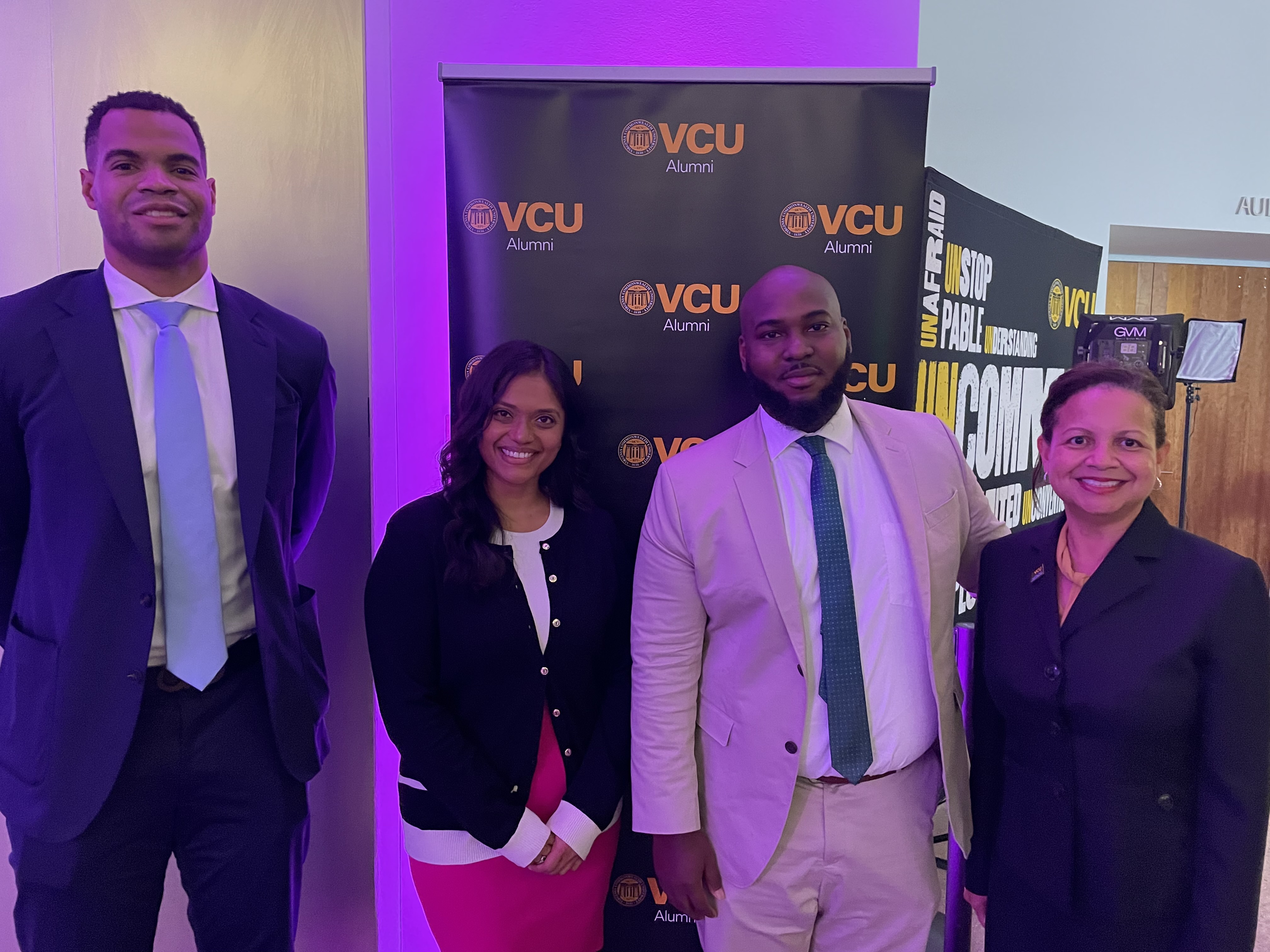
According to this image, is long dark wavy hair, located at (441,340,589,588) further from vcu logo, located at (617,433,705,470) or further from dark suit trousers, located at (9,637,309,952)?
dark suit trousers, located at (9,637,309,952)

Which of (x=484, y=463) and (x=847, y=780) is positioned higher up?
(x=484, y=463)

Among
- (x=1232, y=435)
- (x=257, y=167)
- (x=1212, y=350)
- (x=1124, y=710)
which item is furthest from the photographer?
(x=1232, y=435)

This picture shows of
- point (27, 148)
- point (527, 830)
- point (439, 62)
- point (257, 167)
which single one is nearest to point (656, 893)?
point (527, 830)

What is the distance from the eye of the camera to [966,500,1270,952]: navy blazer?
129 centimetres

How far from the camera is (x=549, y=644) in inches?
66.1

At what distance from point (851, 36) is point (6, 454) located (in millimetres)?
2536

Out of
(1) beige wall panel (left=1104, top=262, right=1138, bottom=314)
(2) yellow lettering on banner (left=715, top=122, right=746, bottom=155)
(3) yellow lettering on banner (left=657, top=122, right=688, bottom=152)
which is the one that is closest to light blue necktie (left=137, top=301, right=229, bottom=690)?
(3) yellow lettering on banner (left=657, top=122, right=688, bottom=152)

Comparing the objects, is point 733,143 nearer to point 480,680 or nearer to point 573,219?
→ point 573,219

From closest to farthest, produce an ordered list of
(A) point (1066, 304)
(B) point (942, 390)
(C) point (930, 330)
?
(C) point (930, 330) → (B) point (942, 390) → (A) point (1066, 304)

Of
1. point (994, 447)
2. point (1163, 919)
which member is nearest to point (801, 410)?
point (1163, 919)

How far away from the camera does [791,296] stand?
5.47 feet

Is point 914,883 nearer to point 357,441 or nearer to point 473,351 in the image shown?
point 473,351

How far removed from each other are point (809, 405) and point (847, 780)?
80 cm

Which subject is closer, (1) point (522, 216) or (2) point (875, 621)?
(2) point (875, 621)
